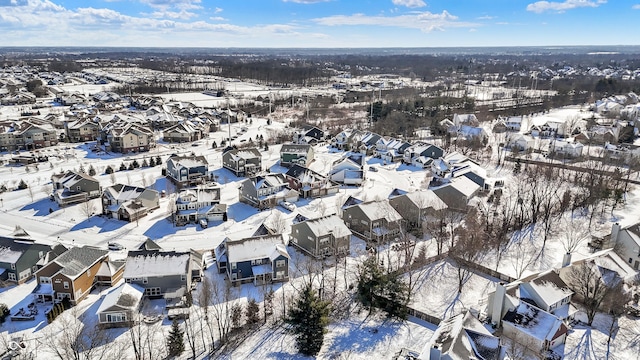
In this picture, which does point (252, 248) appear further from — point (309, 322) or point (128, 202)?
point (128, 202)

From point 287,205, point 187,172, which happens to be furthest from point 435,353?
point 187,172

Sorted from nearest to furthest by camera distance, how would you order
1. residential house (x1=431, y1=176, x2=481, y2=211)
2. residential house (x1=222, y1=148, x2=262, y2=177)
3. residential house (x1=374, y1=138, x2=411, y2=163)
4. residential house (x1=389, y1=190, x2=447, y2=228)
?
residential house (x1=389, y1=190, x2=447, y2=228) < residential house (x1=431, y1=176, x2=481, y2=211) < residential house (x1=222, y1=148, x2=262, y2=177) < residential house (x1=374, y1=138, x2=411, y2=163)

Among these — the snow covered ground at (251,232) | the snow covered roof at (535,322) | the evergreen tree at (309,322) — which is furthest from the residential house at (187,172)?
the snow covered roof at (535,322)

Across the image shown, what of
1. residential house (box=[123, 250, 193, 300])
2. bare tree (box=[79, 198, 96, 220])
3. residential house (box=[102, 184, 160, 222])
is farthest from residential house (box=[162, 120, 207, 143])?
residential house (box=[123, 250, 193, 300])

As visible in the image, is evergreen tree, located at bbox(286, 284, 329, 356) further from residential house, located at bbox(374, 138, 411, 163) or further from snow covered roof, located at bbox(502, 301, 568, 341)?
residential house, located at bbox(374, 138, 411, 163)

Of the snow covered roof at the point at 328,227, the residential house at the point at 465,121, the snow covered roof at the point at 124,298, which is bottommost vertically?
the snow covered roof at the point at 124,298

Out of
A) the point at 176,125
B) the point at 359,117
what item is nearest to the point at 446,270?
the point at 176,125

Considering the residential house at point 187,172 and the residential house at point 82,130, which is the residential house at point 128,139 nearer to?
the residential house at point 82,130
